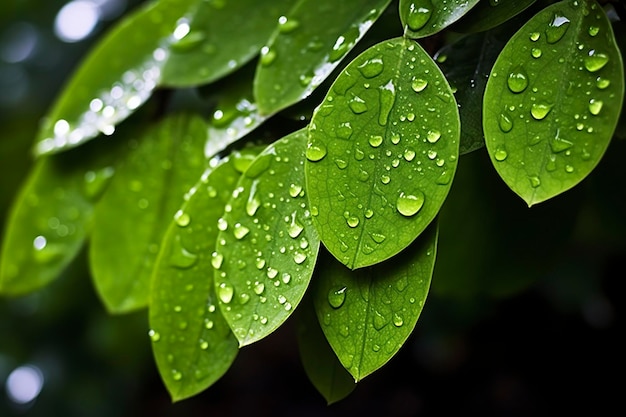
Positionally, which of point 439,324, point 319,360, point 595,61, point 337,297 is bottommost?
point 439,324

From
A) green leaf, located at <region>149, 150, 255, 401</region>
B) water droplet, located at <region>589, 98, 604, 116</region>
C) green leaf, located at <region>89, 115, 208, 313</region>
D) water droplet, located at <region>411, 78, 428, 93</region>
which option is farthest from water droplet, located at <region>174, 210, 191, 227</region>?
water droplet, located at <region>589, 98, 604, 116</region>

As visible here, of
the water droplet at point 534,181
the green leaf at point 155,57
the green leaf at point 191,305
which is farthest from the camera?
the green leaf at point 155,57

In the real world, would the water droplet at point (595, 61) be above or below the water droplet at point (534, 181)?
above

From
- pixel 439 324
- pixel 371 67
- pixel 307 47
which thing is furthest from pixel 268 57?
pixel 439 324

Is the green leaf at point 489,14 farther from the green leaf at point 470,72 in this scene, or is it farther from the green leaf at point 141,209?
the green leaf at point 141,209

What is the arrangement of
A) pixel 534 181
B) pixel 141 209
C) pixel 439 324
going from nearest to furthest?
pixel 534 181
pixel 141 209
pixel 439 324

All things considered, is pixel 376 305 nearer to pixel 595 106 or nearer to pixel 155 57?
pixel 595 106

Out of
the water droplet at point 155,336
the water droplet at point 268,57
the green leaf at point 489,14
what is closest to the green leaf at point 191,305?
the water droplet at point 155,336

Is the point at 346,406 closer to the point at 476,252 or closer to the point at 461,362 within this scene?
the point at 461,362
